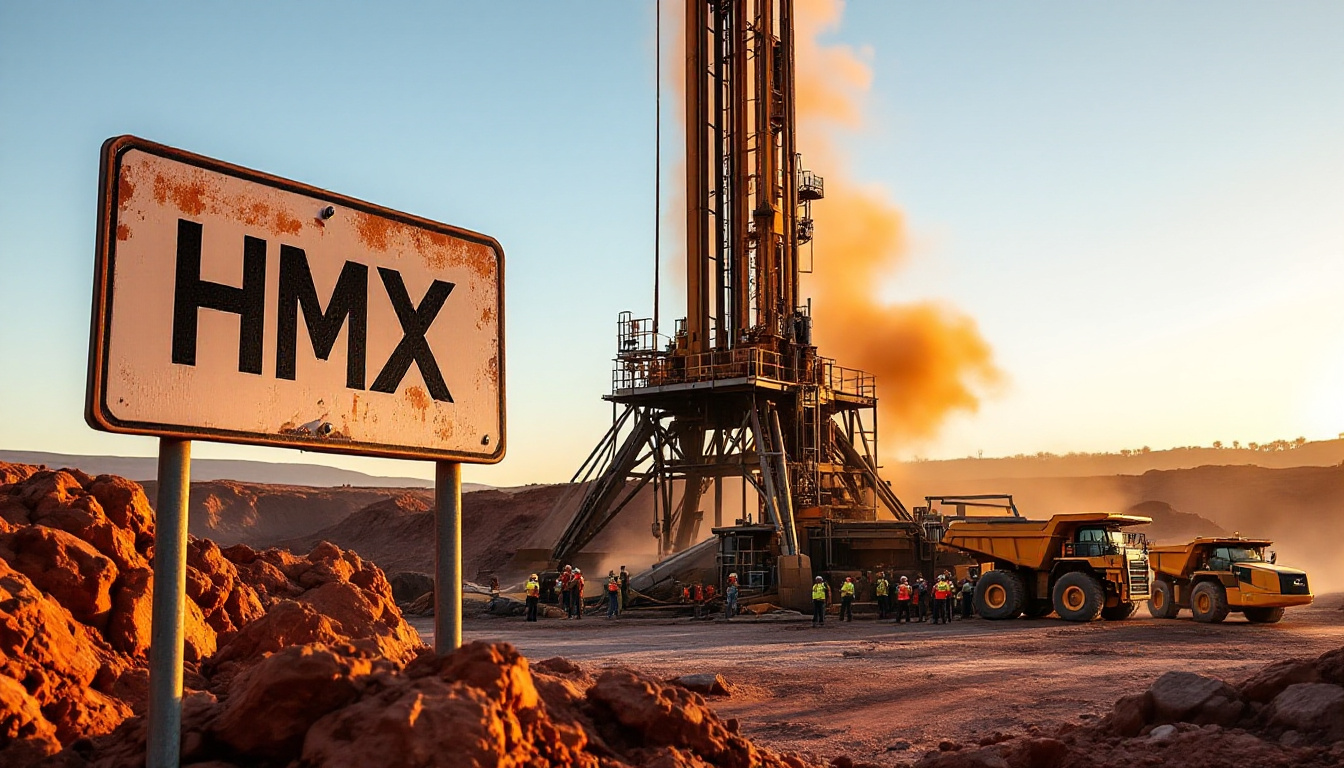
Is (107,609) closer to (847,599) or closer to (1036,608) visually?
(847,599)

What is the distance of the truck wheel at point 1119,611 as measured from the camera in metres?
24.4

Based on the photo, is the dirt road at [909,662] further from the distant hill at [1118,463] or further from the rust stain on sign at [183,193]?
the distant hill at [1118,463]

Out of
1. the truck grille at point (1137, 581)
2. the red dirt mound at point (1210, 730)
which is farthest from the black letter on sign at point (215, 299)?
the truck grille at point (1137, 581)

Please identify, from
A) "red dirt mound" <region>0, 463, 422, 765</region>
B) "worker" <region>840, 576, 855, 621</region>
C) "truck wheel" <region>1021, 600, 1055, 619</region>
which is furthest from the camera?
"worker" <region>840, 576, 855, 621</region>

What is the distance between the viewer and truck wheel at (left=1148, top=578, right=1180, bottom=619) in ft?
82.7

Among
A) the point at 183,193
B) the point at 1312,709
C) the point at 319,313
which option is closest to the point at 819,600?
the point at 1312,709

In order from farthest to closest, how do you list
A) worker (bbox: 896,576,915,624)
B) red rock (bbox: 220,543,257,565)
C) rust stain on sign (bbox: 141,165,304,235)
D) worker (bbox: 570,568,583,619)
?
worker (bbox: 570,568,583,619) → worker (bbox: 896,576,915,624) → red rock (bbox: 220,543,257,565) → rust stain on sign (bbox: 141,165,304,235)

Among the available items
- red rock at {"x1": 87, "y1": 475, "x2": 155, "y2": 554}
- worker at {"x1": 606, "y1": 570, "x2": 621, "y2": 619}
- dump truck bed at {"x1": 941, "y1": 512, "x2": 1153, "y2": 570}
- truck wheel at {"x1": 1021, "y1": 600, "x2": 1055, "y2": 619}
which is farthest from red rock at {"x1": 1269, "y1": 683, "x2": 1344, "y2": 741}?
worker at {"x1": 606, "y1": 570, "x2": 621, "y2": 619}

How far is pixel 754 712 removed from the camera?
10.9 m

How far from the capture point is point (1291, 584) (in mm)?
22734

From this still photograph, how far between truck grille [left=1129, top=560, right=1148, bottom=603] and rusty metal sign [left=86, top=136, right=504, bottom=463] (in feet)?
75.7

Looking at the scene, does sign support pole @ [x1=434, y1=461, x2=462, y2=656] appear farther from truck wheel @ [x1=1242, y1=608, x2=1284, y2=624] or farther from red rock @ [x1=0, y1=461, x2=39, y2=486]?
truck wheel @ [x1=1242, y1=608, x2=1284, y2=624]

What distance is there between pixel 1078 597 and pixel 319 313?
23326 mm

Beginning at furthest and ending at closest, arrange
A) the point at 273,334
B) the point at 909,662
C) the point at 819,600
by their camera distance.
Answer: the point at 819,600 < the point at 909,662 < the point at 273,334
